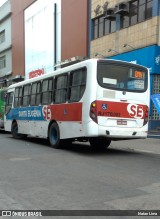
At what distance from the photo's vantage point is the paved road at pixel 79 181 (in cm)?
576

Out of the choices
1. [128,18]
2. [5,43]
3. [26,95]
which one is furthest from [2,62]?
[26,95]

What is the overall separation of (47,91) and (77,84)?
8.60ft

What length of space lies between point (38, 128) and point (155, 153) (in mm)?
5299

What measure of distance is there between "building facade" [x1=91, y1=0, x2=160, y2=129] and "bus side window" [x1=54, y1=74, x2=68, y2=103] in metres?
9.25

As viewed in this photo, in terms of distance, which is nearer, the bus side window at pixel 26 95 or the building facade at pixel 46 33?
the bus side window at pixel 26 95

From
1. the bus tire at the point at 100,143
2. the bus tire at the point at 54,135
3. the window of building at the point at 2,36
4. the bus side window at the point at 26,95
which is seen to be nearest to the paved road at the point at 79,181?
the bus tire at the point at 54,135

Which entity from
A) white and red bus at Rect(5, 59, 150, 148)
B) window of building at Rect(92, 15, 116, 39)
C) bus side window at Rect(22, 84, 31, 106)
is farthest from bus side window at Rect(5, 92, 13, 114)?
window of building at Rect(92, 15, 116, 39)

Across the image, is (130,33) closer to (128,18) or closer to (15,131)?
(128,18)

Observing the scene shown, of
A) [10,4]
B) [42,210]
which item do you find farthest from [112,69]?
[10,4]

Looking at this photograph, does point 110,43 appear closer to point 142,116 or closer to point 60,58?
point 60,58

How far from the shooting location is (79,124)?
11633mm

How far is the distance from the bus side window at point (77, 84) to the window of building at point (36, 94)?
302cm

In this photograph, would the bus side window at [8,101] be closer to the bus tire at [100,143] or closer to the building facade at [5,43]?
the bus tire at [100,143]

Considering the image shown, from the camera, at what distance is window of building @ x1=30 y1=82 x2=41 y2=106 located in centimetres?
Answer: 1507
